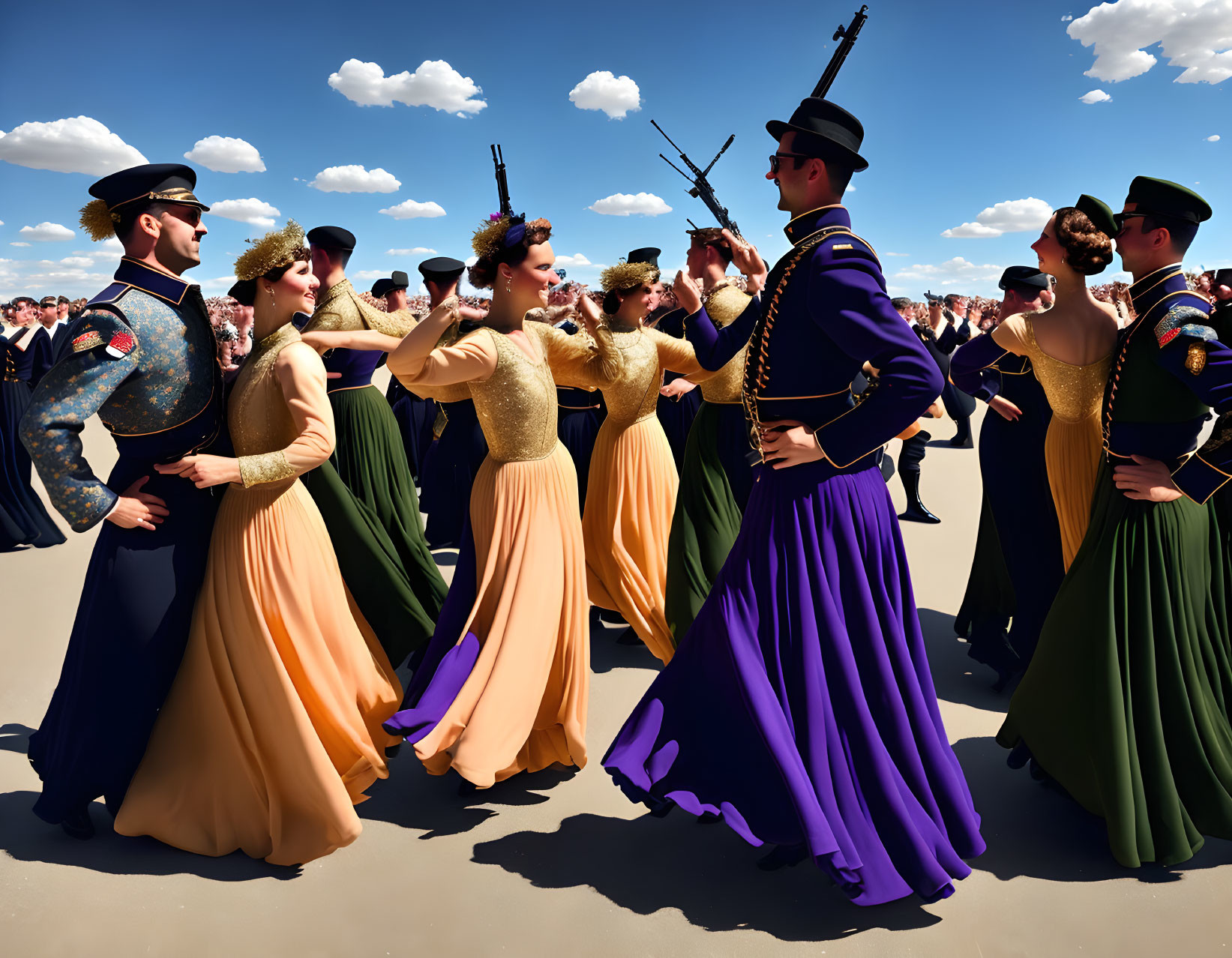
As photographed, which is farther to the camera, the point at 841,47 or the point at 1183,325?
the point at 841,47

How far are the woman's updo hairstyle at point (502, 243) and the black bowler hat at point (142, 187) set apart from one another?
1007mm

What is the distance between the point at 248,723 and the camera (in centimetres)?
285

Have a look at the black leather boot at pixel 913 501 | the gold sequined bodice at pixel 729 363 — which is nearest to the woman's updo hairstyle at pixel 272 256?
the gold sequined bodice at pixel 729 363

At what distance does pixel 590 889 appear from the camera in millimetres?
2713

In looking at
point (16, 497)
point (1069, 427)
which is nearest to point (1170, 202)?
point (1069, 427)

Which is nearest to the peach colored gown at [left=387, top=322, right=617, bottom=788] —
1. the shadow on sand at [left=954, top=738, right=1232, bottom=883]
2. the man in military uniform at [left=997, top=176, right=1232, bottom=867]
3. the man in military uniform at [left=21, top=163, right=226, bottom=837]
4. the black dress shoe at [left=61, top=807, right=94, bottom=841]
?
the man in military uniform at [left=21, top=163, right=226, bottom=837]

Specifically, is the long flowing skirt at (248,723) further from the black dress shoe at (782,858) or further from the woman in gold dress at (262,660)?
the black dress shoe at (782,858)

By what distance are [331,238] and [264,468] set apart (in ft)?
8.56

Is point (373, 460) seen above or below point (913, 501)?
above

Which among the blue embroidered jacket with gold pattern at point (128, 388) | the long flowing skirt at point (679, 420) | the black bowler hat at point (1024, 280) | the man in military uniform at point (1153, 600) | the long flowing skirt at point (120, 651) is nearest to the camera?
the blue embroidered jacket with gold pattern at point (128, 388)

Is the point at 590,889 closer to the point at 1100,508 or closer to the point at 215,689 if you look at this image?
the point at 215,689

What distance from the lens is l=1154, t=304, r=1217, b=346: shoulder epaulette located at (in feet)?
8.91

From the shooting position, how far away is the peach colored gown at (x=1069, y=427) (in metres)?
3.56

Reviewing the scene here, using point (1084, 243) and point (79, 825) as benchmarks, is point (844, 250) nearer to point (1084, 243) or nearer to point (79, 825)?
point (1084, 243)
